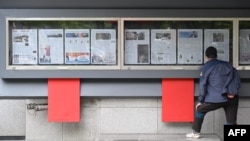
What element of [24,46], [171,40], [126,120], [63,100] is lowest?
[126,120]

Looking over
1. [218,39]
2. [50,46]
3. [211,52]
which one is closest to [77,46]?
[50,46]

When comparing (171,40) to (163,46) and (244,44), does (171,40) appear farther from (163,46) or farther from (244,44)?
(244,44)

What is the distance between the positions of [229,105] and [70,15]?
2.92 metres

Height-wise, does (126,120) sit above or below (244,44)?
below

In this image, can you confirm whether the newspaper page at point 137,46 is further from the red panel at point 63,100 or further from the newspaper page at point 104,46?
the red panel at point 63,100

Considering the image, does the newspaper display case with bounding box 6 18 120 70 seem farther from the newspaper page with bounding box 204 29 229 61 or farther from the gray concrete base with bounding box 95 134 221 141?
the newspaper page with bounding box 204 29 229 61

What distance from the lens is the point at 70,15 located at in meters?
8.10

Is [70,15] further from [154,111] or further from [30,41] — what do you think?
[154,111]

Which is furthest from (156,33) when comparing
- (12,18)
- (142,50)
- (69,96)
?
(12,18)

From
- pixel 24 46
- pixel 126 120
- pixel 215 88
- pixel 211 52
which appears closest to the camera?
pixel 215 88

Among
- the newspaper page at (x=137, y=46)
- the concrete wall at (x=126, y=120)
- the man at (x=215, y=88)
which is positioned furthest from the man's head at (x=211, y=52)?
the concrete wall at (x=126, y=120)

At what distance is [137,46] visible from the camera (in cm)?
828

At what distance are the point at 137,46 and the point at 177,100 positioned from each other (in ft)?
3.65

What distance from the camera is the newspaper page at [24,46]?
8.21 metres
